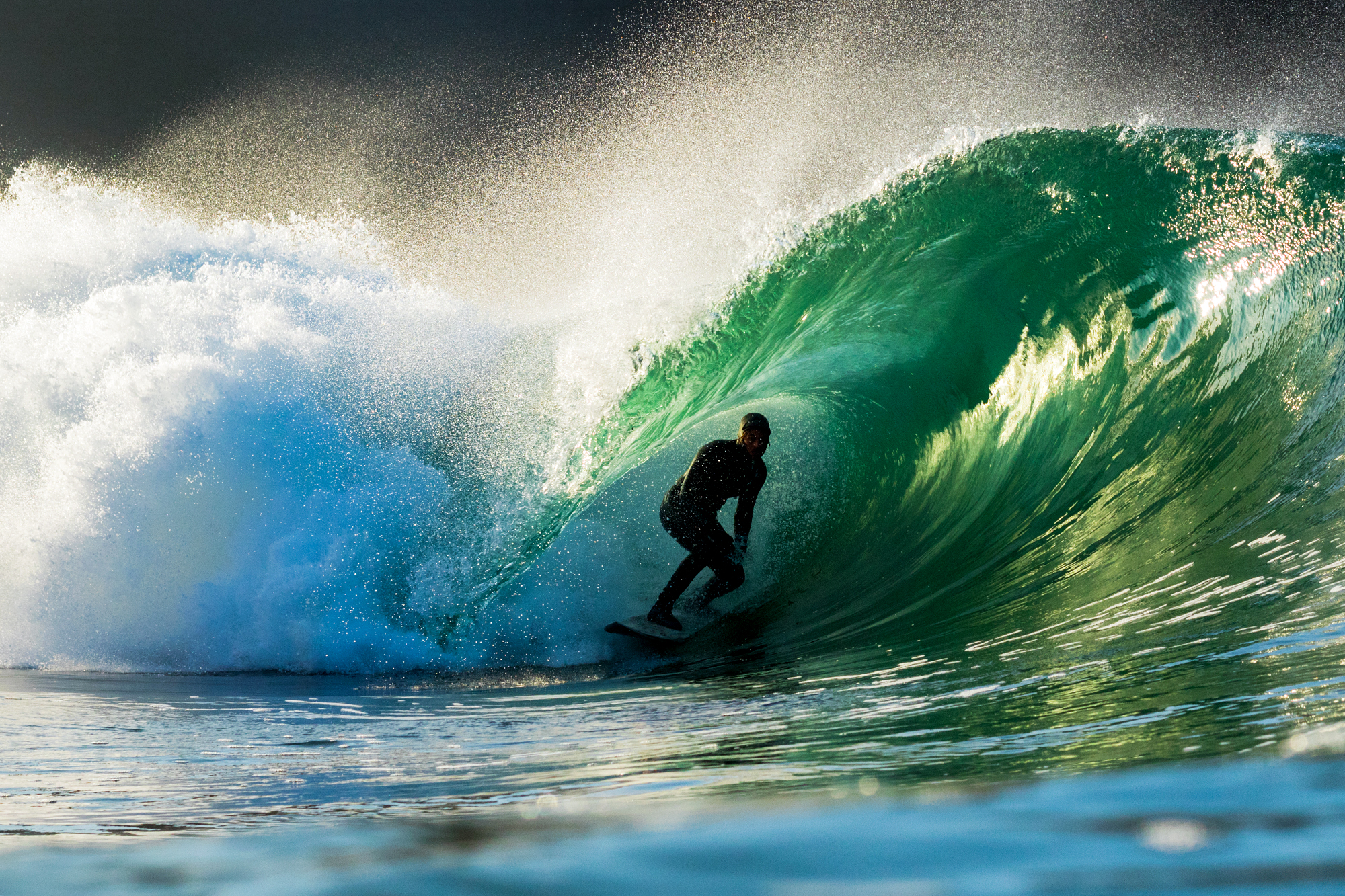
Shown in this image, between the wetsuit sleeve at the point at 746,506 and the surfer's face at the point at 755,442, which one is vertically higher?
the surfer's face at the point at 755,442

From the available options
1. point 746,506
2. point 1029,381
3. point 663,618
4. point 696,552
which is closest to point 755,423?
point 746,506

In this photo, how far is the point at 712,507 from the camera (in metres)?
4.61

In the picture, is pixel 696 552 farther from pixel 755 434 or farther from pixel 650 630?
pixel 755 434

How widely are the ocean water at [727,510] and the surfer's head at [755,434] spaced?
85cm

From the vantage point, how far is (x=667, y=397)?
5355 millimetres

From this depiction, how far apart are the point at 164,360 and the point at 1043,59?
1449 centimetres

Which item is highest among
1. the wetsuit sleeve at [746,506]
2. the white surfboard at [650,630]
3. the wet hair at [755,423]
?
the wet hair at [755,423]

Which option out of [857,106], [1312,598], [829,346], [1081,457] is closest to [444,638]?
[829,346]

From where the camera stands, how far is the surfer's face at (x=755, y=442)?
448 centimetres

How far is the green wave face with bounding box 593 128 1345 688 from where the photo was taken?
3.85 meters

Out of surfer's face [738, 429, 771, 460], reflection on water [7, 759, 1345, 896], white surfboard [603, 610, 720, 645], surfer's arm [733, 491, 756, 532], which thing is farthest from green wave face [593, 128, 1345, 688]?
reflection on water [7, 759, 1345, 896]

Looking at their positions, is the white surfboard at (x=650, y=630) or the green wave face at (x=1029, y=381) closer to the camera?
the green wave face at (x=1029, y=381)

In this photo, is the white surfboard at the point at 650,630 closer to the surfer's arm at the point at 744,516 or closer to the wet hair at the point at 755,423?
the surfer's arm at the point at 744,516

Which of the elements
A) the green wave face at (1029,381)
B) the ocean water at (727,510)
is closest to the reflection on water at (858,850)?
the ocean water at (727,510)
